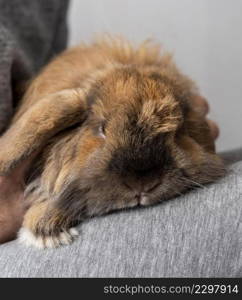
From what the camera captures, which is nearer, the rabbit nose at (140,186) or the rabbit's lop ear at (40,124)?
the rabbit nose at (140,186)

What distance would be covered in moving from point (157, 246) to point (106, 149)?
0.26m

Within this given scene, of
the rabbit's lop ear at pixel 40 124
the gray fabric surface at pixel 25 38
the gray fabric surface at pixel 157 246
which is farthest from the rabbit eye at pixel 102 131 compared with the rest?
the gray fabric surface at pixel 25 38

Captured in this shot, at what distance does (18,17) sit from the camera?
1721mm

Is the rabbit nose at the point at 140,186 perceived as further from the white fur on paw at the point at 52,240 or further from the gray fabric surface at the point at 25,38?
the gray fabric surface at the point at 25,38

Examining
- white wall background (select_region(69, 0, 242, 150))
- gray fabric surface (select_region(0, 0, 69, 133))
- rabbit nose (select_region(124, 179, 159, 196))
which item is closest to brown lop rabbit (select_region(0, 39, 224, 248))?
rabbit nose (select_region(124, 179, 159, 196))

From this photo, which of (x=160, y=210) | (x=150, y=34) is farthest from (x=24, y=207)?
(x=150, y=34)

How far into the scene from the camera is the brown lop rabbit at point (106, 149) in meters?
1.09

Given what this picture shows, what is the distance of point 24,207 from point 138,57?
0.64 m

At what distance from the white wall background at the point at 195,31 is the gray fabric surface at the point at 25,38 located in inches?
23.6

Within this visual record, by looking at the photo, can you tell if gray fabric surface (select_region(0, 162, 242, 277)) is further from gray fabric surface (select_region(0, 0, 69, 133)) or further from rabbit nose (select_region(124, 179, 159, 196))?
gray fabric surface (select_region(0, 0, 69, 133))

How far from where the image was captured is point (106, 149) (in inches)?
44.1

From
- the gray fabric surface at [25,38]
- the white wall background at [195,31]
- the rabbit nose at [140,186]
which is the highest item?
the gray fabric surface at [25,38]

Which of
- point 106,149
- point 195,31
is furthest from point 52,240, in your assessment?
point 195,31

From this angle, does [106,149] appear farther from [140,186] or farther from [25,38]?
[25,38]
